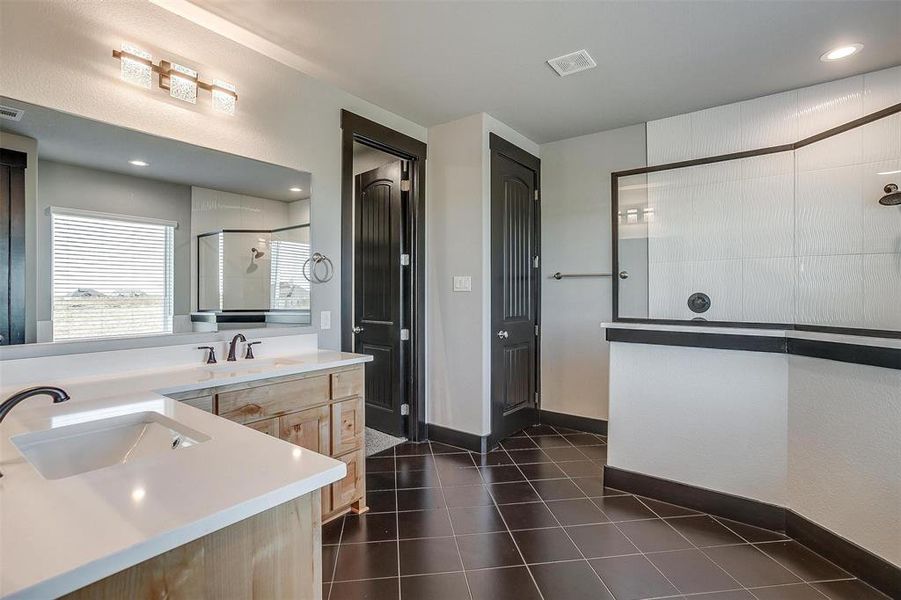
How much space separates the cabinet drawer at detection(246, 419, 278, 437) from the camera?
1.89 meters

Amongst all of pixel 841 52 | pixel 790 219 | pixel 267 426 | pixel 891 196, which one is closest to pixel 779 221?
pixel 790 219

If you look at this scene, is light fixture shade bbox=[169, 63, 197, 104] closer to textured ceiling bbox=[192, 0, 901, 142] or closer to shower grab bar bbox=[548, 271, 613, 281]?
textured ceiling bbox=[192, 0, 901, 142]

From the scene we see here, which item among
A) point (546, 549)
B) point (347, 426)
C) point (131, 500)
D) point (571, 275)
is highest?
point (571, 275)

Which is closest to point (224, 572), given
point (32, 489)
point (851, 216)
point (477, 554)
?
point (32, 489)

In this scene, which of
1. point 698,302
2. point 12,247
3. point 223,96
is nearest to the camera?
point 12,247

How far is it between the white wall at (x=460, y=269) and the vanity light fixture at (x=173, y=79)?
1665mm

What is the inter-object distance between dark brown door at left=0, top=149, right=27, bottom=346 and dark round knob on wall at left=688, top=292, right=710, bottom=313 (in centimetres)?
327

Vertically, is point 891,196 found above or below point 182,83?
below

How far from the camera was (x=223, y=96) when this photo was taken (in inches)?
86.5

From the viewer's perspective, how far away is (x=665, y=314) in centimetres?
269

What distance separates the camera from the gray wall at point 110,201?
1691 mm

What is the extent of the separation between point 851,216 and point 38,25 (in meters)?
3.69

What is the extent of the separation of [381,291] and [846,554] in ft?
10.4

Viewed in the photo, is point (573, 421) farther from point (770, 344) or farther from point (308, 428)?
point (308, 428)
